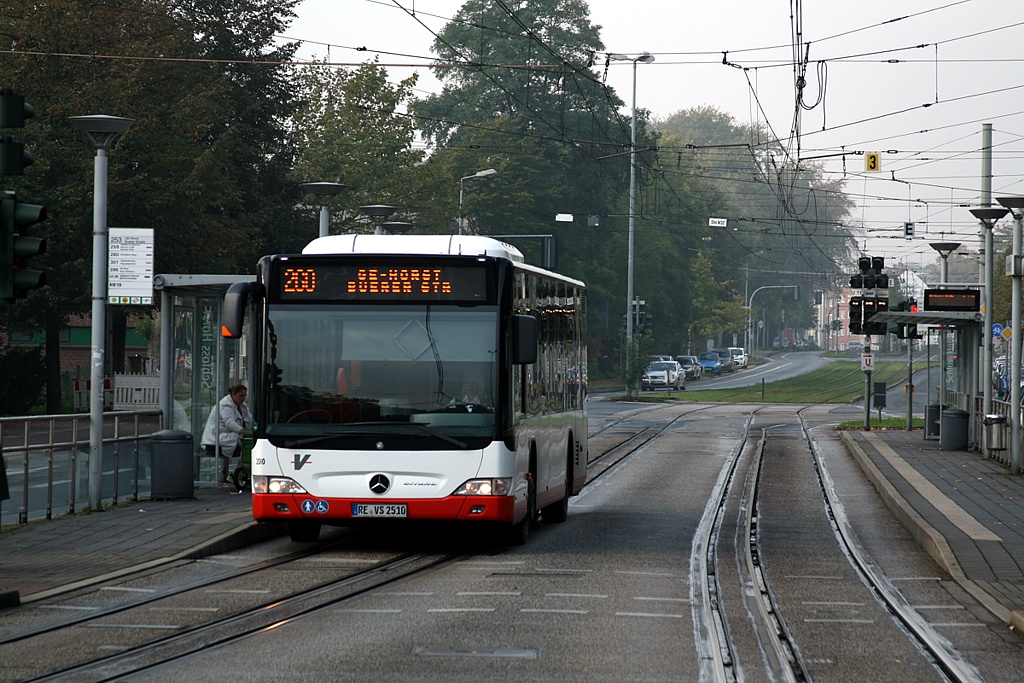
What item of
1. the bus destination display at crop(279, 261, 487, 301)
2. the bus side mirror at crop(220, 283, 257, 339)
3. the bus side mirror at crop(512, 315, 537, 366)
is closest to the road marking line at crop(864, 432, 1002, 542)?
the bus side mirror at crop(512, 315, 537, 366)

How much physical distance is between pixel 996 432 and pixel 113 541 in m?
18.5

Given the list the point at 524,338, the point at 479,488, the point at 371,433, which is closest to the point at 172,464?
the point at 371,433

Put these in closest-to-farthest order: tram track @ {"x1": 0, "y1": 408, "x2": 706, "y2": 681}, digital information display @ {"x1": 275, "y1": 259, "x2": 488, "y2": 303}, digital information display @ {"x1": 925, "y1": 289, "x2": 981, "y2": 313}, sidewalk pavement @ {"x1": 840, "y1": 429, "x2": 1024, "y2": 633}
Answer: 1. tram track @ {"x1": 0, "y1": 408, "x2": 706, "y2": 681}
2. sidewalk pavement @ {"x1": 840, "y1": 429, "x2": 1024, "y2": 633}
3. digital information display @ {"x1": 275, "y1": 259, "x2": 488, "y2": 303}
4. digital information display @ {"x1": 925, "y1": 289, "x2": 981, "y2": 313}

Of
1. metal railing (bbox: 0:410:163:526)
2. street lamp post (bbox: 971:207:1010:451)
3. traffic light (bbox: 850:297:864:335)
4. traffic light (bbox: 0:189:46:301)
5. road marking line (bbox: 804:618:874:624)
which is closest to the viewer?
road marking line (bbox: 804:618:874:624)

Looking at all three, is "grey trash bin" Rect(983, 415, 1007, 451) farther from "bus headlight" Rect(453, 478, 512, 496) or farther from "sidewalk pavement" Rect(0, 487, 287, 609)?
"bus headlight" Rect(453, 478, 512, 496)

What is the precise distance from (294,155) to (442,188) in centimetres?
867

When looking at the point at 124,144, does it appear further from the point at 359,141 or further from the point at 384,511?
the point at 384,511

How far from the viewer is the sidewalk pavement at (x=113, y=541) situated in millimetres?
11125

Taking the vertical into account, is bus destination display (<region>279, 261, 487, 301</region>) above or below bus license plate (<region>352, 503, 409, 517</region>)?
above

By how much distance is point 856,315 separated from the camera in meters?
36.2

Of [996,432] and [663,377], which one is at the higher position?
[663,377]

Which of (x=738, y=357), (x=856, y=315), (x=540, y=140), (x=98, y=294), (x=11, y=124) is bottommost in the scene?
(x=98, y=294)

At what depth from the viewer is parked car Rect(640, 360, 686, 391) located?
241 ft

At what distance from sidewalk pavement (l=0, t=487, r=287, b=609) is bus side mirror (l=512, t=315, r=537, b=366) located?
3.23m
